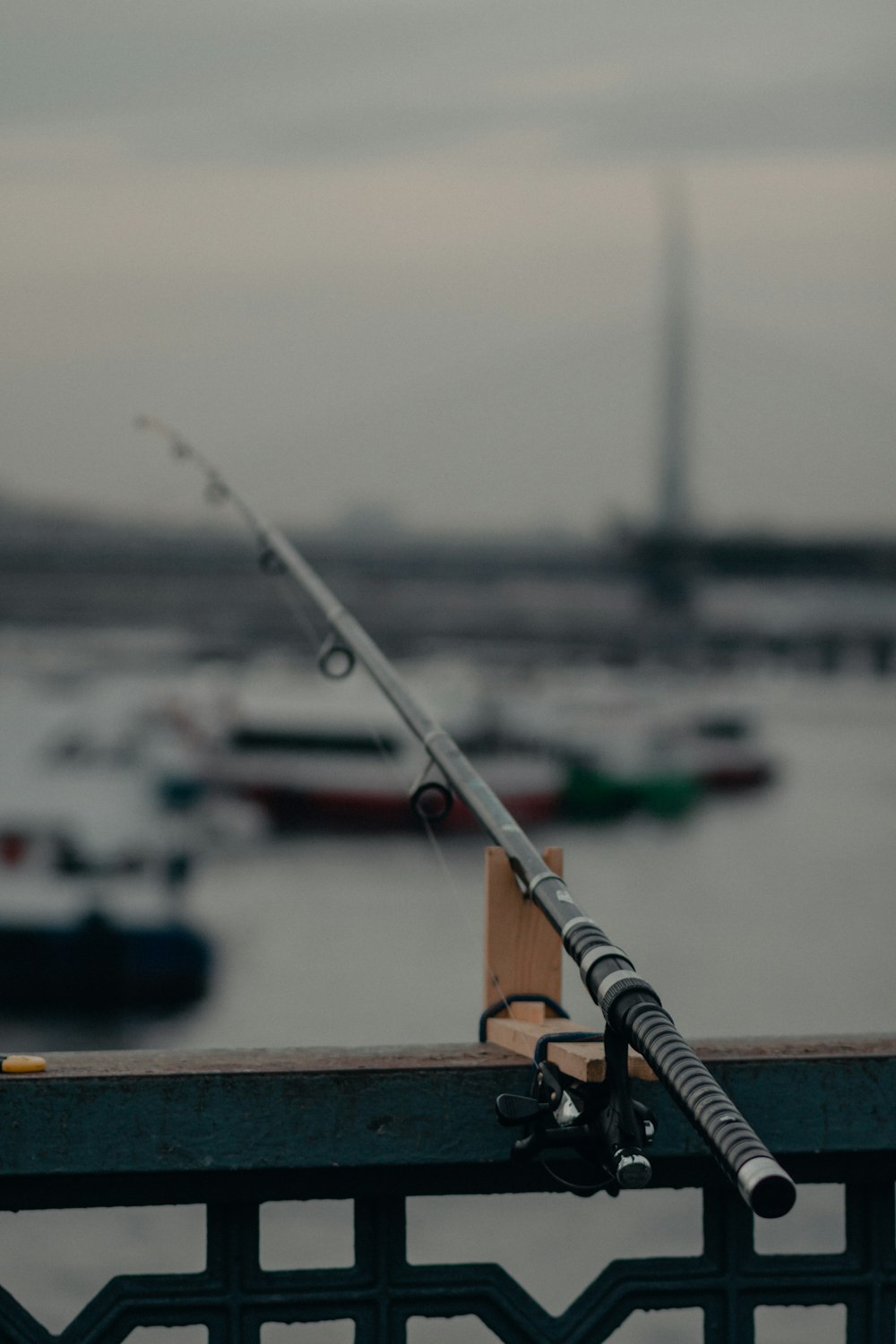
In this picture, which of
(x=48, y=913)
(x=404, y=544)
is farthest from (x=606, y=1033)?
(x=404, y=544)

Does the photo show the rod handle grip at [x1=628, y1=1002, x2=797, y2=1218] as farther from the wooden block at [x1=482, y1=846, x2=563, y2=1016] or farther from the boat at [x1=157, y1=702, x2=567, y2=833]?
the boat at [x1=157, y1=702, x2=567, y2=833]

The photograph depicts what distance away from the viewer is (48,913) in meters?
21.3

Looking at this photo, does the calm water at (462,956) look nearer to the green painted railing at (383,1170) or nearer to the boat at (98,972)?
the boat at (98,972)

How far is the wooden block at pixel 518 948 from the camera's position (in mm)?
2004

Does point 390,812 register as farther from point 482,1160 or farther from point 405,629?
point 482,1160

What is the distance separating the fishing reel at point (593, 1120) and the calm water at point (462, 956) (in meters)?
0.89

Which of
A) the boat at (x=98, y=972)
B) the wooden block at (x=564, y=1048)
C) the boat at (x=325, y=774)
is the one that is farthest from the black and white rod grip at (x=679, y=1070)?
the boat at (x=325, y=774)

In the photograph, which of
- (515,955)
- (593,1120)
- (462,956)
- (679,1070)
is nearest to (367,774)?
(462,956)

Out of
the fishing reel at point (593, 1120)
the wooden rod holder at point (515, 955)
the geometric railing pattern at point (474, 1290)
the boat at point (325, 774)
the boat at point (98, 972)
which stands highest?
the boat at point (325, 774)

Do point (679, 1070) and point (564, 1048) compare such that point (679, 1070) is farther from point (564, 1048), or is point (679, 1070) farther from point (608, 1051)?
point (564, 1048)

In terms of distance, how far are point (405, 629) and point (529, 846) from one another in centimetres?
5861

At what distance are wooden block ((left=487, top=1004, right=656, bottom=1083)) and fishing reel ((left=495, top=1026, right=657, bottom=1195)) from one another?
1 cm

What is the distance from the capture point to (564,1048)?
1.74 meters

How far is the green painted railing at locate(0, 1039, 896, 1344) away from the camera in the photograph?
6.14 feet
